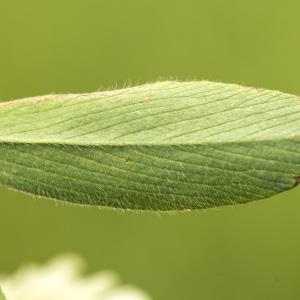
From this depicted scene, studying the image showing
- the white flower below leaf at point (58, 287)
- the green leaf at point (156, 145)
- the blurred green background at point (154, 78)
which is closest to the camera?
the green leaf at point (156, 145)

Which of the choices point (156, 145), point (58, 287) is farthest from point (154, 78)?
point (156, 145)

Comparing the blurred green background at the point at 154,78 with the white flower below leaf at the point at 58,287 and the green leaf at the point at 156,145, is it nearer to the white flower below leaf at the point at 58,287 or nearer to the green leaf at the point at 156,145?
the white flower below leaf at the point at 58,287

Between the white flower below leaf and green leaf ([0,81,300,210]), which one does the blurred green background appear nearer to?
the white flower below leaf

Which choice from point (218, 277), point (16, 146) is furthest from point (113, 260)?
point (16, 146)

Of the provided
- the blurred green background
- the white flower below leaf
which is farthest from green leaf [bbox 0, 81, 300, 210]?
the blurred green background

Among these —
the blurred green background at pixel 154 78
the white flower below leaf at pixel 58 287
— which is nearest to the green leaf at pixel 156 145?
the white flower below leaf at pixel 58 287

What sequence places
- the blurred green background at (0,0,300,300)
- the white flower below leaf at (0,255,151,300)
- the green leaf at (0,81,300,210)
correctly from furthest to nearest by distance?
1. the blurred green background at (0,0,300,300)
2. the white flower below leaf at (0,255,151,300)
3. the green leaf at (0,81,300,210)
